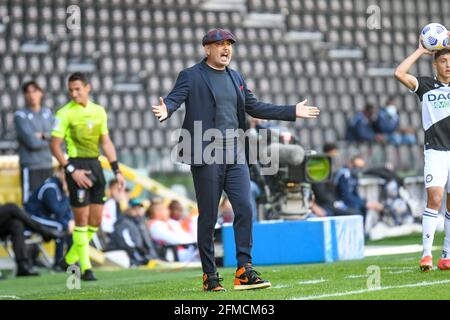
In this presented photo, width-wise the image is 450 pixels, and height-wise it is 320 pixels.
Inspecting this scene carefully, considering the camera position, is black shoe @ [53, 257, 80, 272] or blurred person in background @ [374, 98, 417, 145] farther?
blurred person in background @ [374, 98, 417, 145]

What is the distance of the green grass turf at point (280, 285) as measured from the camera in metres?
7.55

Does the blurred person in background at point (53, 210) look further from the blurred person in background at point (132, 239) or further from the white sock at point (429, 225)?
the white sock at point (429, 225)

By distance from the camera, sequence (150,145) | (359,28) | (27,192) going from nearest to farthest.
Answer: (27,192) → (150,145) → (359,28)

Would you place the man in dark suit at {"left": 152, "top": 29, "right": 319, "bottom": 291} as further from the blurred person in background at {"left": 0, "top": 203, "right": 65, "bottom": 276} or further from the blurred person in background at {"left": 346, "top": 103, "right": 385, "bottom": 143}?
the blurred person in background at {"left": 346, "top": 103, "right": 385, "bottom": 143}

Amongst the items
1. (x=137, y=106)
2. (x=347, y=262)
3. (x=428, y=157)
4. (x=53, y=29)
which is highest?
(x=53, y=29)

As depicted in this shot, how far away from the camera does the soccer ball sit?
9273mm

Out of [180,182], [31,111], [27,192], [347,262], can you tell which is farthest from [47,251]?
[347,262]

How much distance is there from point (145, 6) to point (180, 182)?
17.0 ft

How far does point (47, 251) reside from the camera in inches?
583

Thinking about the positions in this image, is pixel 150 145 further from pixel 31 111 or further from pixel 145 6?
pixel 31 111

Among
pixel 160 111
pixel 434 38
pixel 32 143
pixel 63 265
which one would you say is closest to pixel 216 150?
pixel 160 111

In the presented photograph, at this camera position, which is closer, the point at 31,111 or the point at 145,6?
the point at 31,111

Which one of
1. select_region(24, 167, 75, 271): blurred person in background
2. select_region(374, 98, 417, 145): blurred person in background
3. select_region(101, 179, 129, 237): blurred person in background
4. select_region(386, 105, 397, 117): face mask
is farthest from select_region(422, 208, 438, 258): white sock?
select_region(386, 105, 397, 117): face mask

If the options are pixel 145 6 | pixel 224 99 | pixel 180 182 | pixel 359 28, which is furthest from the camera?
pixel 359 28
